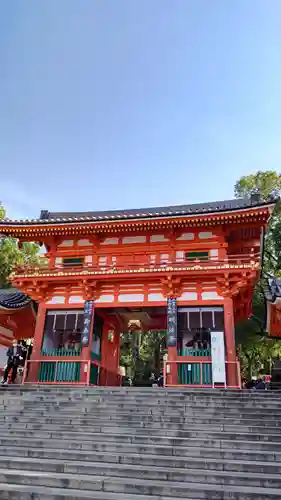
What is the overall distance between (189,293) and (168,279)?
111 cm

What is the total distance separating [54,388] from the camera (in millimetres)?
12930

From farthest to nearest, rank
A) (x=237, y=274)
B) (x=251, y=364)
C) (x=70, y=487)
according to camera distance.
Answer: (x=251, y=364) → (x=237, y=274) → (x=70, y=487)

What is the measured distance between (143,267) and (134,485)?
1049cm

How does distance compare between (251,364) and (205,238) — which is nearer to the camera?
(205,238)

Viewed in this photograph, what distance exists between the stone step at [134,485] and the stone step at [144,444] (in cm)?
140

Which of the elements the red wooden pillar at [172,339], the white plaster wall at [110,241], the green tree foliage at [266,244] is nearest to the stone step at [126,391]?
the red wooden pillar at [172,339]

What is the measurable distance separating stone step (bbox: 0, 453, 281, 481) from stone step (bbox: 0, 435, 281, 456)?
0.44 m

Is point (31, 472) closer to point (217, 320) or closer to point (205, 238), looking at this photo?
point (217, 320)

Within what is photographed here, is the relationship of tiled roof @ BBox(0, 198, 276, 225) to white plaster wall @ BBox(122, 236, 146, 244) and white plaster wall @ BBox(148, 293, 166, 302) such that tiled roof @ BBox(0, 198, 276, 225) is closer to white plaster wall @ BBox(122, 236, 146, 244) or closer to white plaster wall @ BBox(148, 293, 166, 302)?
white plaster wall @ BBox(122, 236, 146, 244)

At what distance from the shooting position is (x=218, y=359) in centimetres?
1362

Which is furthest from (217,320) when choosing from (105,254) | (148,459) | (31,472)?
(31,472)

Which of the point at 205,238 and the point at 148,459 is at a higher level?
the point at 205,238

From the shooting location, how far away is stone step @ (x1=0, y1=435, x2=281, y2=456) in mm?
7855

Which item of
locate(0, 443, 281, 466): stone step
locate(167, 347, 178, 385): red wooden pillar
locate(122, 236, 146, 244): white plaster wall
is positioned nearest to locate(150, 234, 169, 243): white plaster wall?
locate(122, 236, 146, 244): white plaster wall
